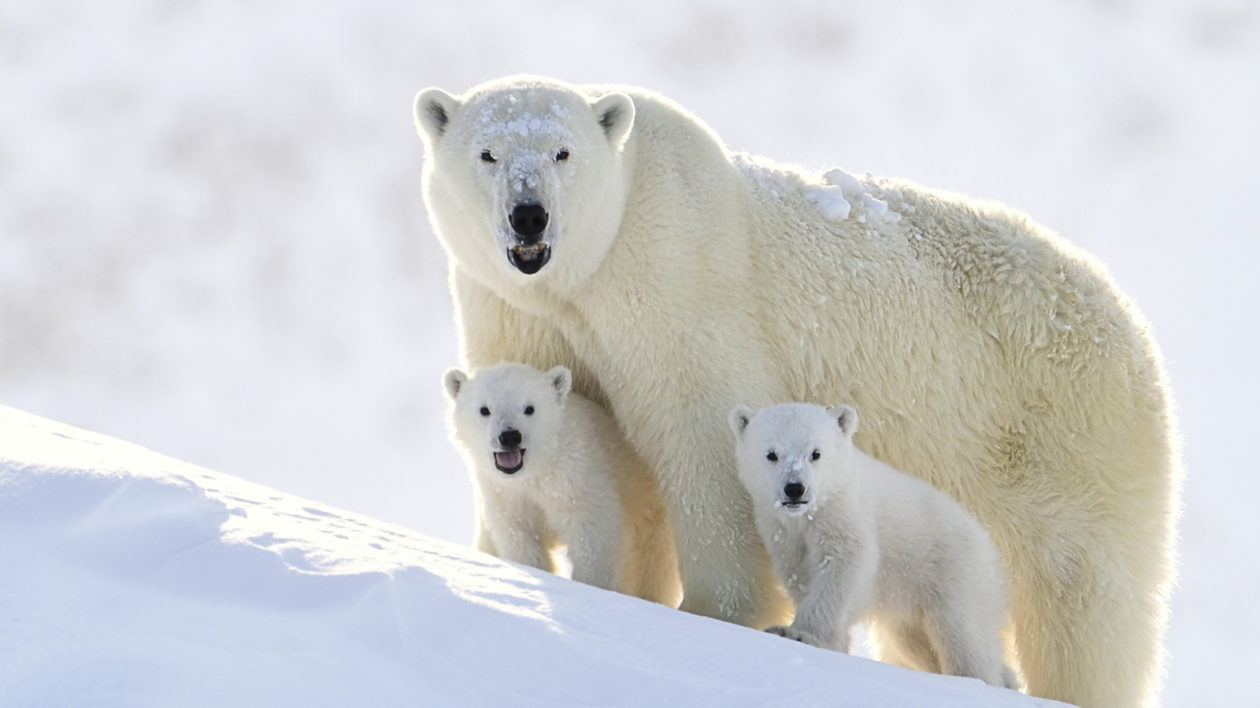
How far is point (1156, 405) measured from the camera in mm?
5832

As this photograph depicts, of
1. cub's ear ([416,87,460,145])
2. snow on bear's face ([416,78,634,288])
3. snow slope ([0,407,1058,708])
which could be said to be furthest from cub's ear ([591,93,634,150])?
snow slope ([0,407,1058,708])

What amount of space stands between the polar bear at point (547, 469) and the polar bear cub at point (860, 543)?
57 cm

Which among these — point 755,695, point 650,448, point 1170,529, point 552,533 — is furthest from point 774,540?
point 1170,529

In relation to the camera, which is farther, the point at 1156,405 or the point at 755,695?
the point at 1156,405

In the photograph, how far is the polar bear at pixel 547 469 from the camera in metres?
5.08

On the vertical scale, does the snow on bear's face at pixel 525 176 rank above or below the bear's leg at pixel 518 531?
above

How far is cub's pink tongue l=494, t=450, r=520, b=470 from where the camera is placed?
199 inches

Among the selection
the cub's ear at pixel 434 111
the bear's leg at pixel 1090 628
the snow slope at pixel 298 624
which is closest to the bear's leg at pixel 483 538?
the cub's ear at pixel 434 111

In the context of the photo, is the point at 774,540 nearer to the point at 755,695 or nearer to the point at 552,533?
the point at 552,533

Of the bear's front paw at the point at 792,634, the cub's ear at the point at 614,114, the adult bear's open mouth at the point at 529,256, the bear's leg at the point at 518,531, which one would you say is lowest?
the bear's front paw at the point at 792,634

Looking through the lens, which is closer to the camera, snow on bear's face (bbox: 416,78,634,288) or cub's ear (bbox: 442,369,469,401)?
snow on bear's face (bbox: 416,78,634,288)

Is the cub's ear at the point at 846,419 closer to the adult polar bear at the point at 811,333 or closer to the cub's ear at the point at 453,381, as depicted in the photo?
the adult polar bear at the point at 811,333

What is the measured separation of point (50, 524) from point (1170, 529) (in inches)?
174

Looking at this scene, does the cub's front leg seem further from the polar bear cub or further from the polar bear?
the polar bear
